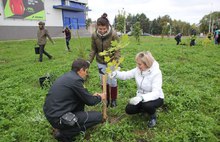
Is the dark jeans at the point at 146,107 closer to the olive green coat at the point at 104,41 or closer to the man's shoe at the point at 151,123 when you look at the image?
the man's shoe at the point at 151,123

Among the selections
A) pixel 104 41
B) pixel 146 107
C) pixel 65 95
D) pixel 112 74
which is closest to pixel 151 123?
pixel 146 107

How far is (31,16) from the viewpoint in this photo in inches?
1051

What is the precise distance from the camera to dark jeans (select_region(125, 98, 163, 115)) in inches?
127

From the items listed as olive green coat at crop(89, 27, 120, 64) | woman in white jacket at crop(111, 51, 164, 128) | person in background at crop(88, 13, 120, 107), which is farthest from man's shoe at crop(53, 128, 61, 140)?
olive green coat at crop(89, 27, 120, 64)

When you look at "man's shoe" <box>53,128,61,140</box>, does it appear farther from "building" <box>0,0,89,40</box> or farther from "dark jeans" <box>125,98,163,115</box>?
"building" <box>0,0,89,40</box>

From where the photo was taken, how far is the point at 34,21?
27.4 m

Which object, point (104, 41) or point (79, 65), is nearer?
point (79, 65)

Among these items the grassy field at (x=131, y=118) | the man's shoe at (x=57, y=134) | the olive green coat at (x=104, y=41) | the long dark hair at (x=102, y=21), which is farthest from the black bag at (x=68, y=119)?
the long dark hair at (x=102, y=21)

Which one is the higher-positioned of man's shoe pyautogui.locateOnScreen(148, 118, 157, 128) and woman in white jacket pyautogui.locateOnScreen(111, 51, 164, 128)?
woman in white jacket pyautogui.locateOnScreen(111, 51, 164, 128)

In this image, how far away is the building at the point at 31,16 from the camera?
921 inches

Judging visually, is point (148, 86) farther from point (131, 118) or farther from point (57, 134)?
point (57, 134)

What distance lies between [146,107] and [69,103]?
118 centimetres

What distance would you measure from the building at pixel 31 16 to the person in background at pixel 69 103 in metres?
15.4

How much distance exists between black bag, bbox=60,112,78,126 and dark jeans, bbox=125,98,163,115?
39.6 inches
